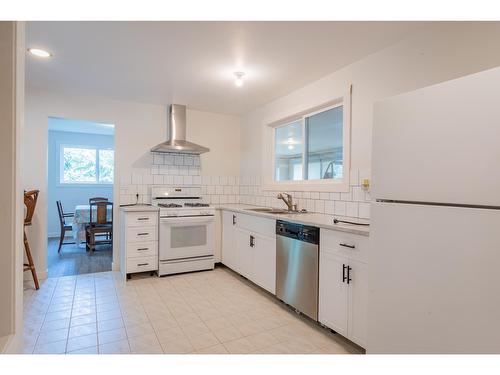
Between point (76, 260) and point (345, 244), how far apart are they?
401 cm

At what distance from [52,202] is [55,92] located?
355 cm

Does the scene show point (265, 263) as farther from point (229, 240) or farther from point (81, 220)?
point (81, 220)

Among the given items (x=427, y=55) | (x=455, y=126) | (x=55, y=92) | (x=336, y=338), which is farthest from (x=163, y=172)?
(x=455, y=126)

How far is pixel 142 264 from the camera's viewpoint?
3.37 m

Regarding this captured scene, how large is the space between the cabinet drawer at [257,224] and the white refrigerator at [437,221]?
4.60 feet

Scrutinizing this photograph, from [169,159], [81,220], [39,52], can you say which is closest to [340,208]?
[169,159]

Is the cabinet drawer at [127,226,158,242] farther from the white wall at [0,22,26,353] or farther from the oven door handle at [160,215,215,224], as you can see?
the white wall at [0,22,26,353]

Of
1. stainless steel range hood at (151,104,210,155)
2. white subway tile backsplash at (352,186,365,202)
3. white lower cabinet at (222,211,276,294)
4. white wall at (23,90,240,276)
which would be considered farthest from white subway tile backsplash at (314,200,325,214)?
white wall at (23,90,240,276)

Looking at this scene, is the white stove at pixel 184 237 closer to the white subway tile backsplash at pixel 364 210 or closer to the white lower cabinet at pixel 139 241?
the white lower cabinet at pixel 139 241

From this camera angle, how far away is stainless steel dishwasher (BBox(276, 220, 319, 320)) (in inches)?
86.9

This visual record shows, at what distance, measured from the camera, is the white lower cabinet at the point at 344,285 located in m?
1.83

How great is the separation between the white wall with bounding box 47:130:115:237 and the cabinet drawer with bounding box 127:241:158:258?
12.0 ft

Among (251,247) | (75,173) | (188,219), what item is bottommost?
(251,247)
